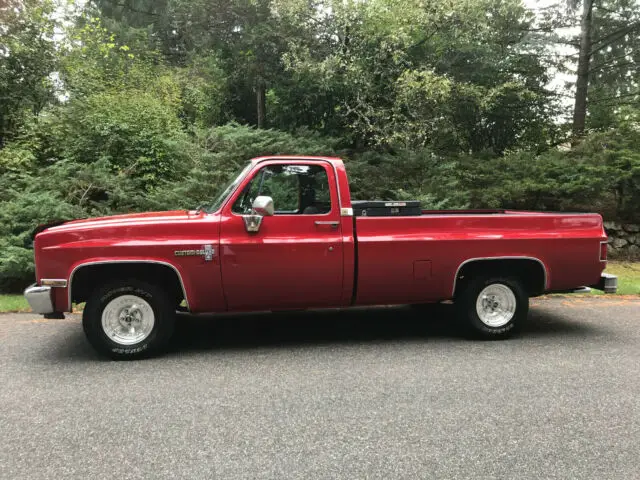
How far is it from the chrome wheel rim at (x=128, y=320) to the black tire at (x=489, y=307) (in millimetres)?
3363

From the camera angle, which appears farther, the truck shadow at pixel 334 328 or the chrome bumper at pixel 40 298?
the truck shadow at pixel 334 328

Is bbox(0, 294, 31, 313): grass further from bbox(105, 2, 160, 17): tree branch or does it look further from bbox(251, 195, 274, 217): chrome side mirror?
bbox(105, 2, 160, 17): tree branch

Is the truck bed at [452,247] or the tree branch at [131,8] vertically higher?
the tree branch at [131,8]

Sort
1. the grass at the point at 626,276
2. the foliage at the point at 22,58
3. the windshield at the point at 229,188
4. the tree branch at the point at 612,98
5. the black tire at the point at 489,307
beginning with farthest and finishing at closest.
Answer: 1. the tree branch at the point at 612,98
2. the foliage at the point at 22,58
3. the grass at the point at 626,276
4. the black tire at the point at 489,307
5. the windshield at the point at 229,188

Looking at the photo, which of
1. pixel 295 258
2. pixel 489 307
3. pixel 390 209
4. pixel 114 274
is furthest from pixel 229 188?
pixel 489 307

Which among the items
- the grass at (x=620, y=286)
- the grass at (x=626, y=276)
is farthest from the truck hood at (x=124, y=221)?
the grass at (x=626, y=276)

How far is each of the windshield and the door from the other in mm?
107

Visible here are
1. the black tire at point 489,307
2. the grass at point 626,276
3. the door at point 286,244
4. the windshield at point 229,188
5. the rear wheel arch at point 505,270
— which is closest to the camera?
the door at point 286,244

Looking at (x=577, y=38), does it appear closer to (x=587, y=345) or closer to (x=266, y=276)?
(x=587, y=345)

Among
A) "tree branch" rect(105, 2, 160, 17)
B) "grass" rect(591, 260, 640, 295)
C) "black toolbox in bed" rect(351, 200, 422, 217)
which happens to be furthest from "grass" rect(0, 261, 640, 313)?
"tree branch" rect(105, 2, 160, 17)

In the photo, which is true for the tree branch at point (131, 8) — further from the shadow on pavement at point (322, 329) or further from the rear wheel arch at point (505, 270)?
the rear wheel arch at point (505, 270)

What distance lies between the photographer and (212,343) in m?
5.46

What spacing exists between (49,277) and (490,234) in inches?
182

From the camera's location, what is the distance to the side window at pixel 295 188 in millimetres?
5297
